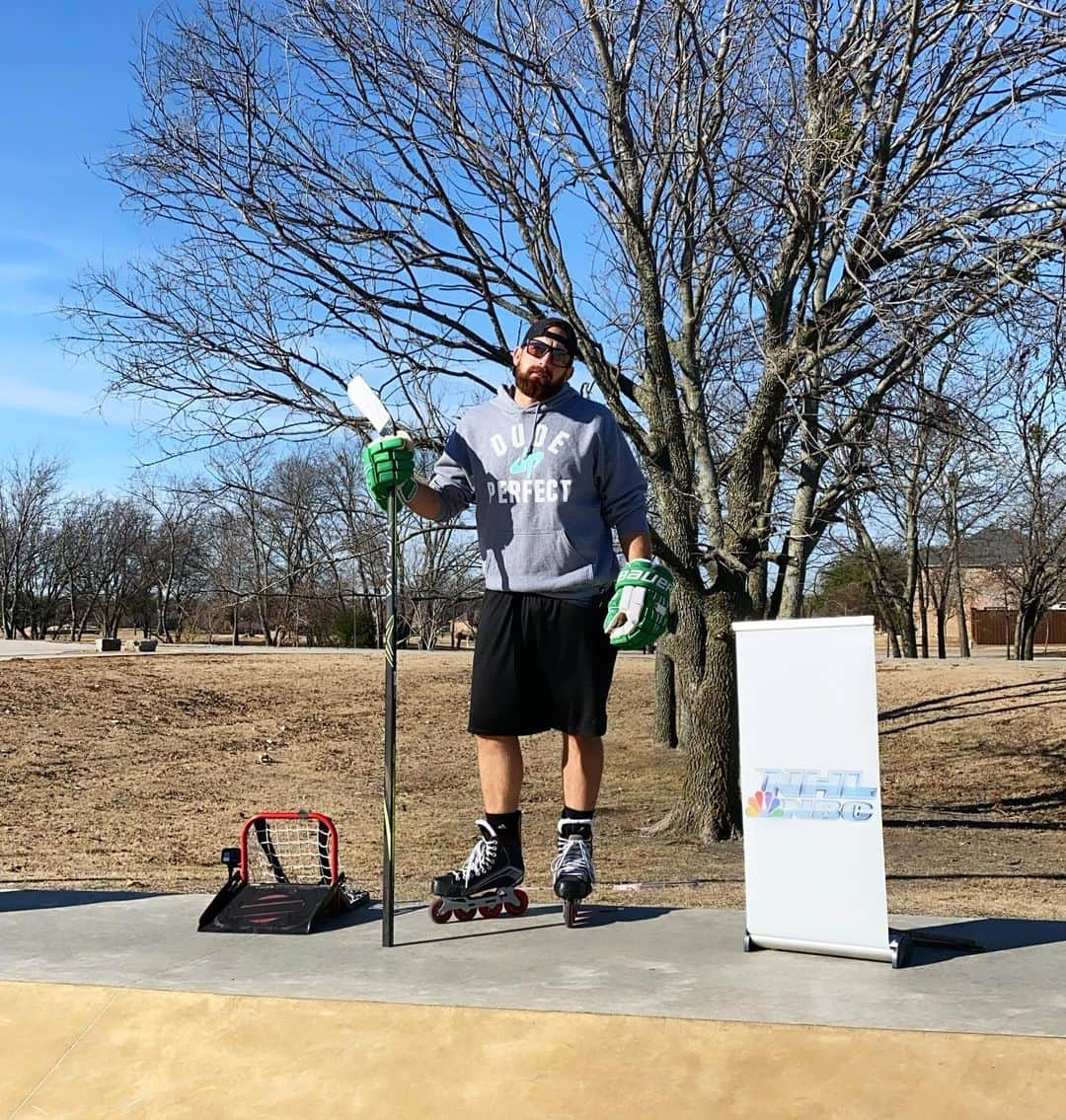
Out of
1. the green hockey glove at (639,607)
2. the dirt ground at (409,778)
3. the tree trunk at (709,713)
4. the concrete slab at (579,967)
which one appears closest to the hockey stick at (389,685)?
the concrete slab at (579,967)

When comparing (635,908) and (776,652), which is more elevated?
(776,652)

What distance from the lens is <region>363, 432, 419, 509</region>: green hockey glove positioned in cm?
422

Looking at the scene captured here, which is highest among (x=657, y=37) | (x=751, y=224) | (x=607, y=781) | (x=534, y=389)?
Result: (x=657, y=37)

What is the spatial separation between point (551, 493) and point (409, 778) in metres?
13.3

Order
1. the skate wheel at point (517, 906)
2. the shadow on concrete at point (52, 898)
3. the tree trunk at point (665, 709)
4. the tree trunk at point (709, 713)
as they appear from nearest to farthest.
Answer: the skate wheel at point (517, 906) → the shadow on concrete at point (52, 898) → the tree trunk at point (709, 713) → the tree trunk at point (665, 709)

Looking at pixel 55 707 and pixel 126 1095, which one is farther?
pixel 55 707

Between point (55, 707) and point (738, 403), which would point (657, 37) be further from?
point (55, 707)

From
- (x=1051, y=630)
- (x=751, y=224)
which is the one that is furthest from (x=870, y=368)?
(x=1051, y=630)

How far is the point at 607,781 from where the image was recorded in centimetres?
1658

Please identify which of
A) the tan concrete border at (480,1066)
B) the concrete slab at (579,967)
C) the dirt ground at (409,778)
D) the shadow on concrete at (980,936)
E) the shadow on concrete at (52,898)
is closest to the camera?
the tan concrete border at (480,1066)

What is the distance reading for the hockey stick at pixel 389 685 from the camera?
408 cm

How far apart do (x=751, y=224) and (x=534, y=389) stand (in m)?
5.26

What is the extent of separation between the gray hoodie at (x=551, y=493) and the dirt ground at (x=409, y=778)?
3364mm

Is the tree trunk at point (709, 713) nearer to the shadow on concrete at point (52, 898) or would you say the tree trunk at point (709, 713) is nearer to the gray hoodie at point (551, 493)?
the gray hoodie at point (551, 493)
